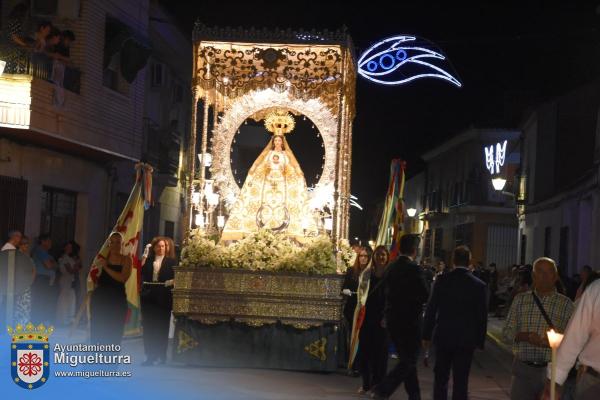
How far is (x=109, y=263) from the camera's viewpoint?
1316 centimetres

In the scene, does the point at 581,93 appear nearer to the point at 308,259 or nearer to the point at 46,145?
the point at 46,145

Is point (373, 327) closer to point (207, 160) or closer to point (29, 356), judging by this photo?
point (29, 356)

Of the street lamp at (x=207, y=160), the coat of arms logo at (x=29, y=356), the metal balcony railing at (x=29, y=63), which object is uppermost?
the metal balcony railing at (x=29, y=63)

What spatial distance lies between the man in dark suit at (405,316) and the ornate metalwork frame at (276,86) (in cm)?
414

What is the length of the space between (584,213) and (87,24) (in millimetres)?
14738

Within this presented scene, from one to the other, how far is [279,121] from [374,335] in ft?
19.1

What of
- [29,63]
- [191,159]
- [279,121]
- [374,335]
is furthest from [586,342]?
[29,63]

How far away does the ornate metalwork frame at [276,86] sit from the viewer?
16500mm

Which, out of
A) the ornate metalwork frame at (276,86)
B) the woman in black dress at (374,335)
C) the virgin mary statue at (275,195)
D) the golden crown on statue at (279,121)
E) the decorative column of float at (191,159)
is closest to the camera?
the woman in black dress at (374,335)

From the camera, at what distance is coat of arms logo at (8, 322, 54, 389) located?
34.2ft

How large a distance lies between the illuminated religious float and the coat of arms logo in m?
4.50

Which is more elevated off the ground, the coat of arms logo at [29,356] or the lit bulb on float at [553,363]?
the lit bulb on float at [553,363]

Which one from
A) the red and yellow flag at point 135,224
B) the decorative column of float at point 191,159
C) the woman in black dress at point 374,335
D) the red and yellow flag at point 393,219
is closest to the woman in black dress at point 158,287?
the red and yellow flag at point 135,224

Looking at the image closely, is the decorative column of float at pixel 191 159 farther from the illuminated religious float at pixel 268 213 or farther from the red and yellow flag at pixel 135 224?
the red and yellow flag at pixel 135 224
